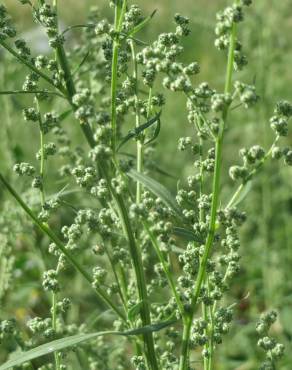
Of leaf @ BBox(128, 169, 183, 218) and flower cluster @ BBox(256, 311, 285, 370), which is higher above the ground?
leaf @ BBox(128, 169, 183, 218)

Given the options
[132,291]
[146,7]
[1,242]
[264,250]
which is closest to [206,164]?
[132,291]

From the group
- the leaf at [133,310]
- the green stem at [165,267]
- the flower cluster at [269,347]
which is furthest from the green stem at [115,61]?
the flower cluster at [269,347]

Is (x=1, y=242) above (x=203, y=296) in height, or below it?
above

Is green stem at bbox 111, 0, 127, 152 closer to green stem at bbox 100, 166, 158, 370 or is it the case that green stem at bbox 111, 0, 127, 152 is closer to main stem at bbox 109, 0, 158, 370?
main stem at bbox 109, 0, 158, 370

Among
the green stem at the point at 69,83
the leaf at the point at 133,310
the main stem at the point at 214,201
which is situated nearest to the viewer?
the main stem at the point at 214,201

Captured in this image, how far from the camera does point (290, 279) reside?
5469 millimetres

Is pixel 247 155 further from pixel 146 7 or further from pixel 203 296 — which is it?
pixel 146 7

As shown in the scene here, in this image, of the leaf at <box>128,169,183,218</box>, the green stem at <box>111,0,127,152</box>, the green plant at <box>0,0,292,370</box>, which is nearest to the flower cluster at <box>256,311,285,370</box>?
the green plant at <box>0,0,292,370</box>

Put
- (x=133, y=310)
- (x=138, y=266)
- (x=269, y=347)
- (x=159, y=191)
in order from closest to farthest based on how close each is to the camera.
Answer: (x=159, y=191), (x=133, y=310), (x=138, y=266), (x=269, y=347)

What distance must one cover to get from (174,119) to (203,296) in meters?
6.08

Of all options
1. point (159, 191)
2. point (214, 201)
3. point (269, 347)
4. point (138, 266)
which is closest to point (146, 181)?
point (159, 191)

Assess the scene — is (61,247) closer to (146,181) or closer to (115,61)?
(146,181)

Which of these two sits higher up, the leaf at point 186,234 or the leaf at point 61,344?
the leaf at point 186,234

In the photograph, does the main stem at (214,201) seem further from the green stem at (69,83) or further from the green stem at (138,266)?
the green stem at (69,83)
